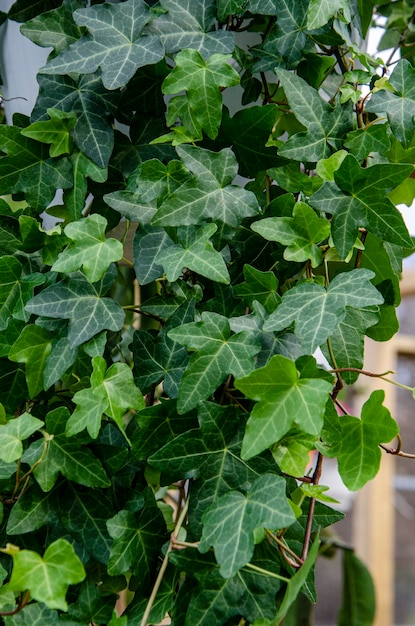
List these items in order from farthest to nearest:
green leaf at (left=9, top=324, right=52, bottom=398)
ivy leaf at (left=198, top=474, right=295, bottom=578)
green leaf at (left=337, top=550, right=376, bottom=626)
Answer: green leaf at (left=337, top=550, right=376, bottom=626) → green leaf at (left=9, top=324, right=52, bottom=398) → ivy leaf at (left=198, top=474, right=295, bottom=578)

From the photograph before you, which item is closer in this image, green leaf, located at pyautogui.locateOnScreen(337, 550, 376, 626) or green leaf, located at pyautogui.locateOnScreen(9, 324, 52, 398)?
green leaf, located at pyautogui.locateOnScreen(9, 324, 52, 398)

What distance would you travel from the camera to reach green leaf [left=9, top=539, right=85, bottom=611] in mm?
521

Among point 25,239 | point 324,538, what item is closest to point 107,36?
point 25,239

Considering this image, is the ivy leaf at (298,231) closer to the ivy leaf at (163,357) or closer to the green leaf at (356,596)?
the ivy leaf at (163,357)

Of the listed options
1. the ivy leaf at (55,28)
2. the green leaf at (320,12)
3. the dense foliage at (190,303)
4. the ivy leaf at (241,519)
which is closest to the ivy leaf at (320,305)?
the dense foliage at (190,303)

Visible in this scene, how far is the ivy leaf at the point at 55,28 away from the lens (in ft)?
2.13

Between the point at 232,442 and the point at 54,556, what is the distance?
166mm

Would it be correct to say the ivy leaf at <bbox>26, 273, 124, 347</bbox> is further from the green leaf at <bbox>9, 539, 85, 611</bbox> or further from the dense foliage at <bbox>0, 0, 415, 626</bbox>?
the green leaf at <bbox>9, 539, 85, 611</bbox>

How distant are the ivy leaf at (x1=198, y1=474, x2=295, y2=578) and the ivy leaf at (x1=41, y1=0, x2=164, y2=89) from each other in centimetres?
36

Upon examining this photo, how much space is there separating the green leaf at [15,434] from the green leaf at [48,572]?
0.26 ft

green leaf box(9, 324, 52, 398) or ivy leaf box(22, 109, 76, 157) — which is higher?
ivy leaf box(22, 109, 76, 157)

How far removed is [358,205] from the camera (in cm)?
59

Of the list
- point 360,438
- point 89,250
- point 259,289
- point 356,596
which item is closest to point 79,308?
point 89,250

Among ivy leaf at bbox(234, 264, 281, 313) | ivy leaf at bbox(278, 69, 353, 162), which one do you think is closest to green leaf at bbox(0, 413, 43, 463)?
ivy leaf at bbox(234, 264, 281, 313)
